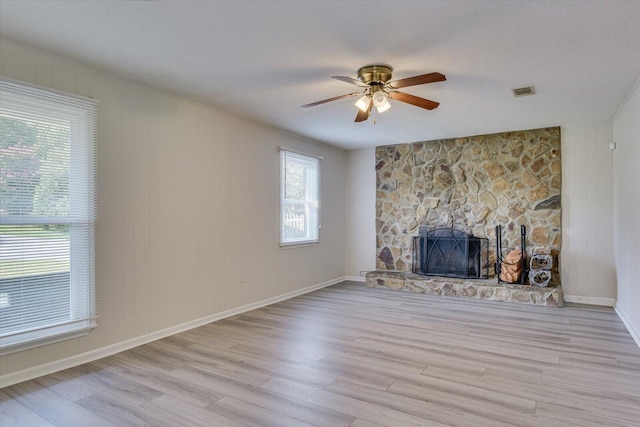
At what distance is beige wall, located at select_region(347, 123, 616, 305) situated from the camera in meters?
5.04

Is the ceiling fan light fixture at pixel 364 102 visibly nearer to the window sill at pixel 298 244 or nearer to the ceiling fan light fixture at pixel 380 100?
the ceiling fan light fixture at pixel 380 100

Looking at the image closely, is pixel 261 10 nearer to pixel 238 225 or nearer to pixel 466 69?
pixel 466 69

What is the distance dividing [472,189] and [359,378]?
4.05m

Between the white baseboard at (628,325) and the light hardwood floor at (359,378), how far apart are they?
61mm

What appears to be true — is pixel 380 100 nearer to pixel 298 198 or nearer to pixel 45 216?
pixel 45 216

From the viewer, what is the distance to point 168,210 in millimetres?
3844

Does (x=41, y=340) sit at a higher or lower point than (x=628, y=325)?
higher

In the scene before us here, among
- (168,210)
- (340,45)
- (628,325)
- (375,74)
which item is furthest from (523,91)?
(168,210)

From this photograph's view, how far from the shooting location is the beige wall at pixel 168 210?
10.5ft

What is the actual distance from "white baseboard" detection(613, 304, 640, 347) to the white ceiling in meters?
2.27

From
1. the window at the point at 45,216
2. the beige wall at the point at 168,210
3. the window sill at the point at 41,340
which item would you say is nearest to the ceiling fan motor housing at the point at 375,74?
the beige wall at the point at 168,210

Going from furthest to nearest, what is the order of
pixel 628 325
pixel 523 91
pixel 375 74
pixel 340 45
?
1. pixel 628 325
2. pixel 523 91
3. pixel 375 74
4. pixel 340 45

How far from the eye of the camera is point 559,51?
9.30ft

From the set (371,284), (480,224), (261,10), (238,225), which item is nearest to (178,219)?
(238,225)
